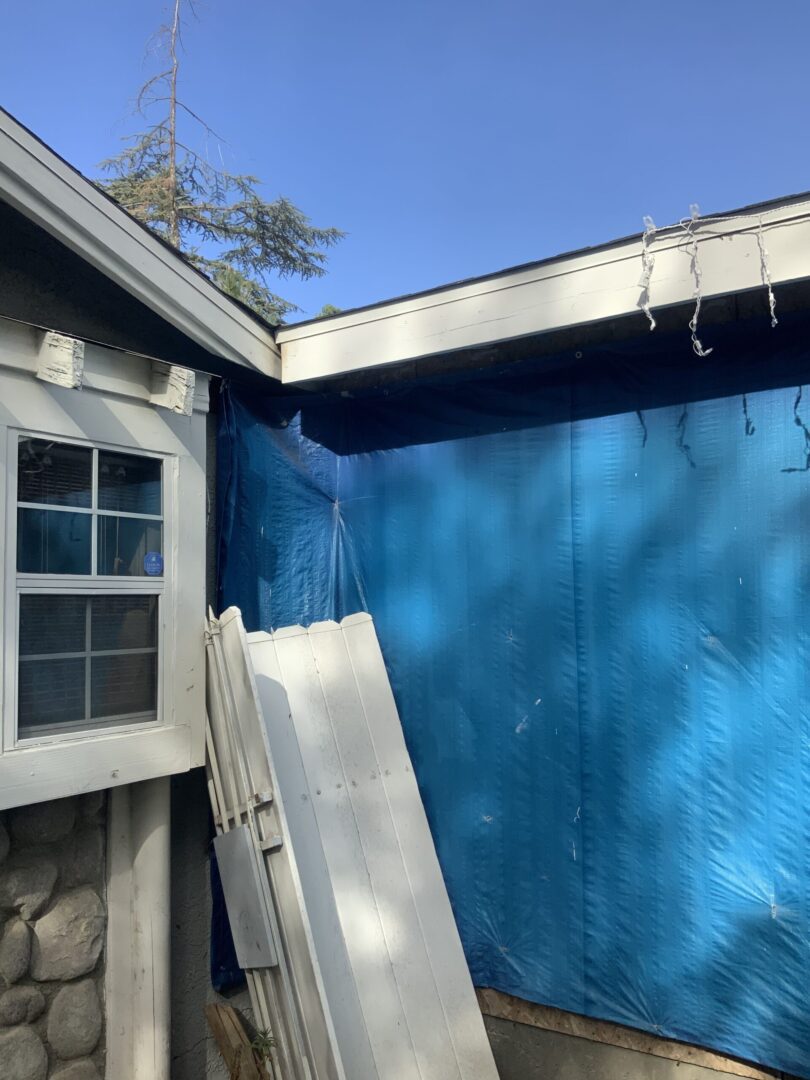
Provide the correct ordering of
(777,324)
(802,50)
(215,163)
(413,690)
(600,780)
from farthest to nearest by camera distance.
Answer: (215,163), (802,50), (413,690), (600,780), (777,324)

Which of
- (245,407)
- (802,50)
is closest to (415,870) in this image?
(245,407)

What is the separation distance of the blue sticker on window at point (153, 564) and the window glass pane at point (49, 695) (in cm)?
41

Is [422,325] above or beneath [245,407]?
above

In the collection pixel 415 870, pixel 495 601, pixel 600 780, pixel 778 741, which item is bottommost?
pixel 415 870

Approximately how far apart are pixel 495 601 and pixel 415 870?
3.78 ft

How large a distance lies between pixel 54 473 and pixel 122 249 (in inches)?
34.3

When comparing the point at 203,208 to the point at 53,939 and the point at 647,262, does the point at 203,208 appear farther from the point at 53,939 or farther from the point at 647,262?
the point at 53,939

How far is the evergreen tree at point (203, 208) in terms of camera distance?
10.3 meters

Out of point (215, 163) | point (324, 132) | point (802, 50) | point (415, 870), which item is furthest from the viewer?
point (215, 163)

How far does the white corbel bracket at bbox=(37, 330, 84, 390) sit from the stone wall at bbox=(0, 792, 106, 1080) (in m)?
1.50

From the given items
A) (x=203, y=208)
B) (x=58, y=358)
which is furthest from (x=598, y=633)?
(x=203, y=208)

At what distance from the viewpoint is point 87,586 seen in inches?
102

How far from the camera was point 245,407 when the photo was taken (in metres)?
3.35

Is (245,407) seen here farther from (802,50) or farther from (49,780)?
(802,50)
